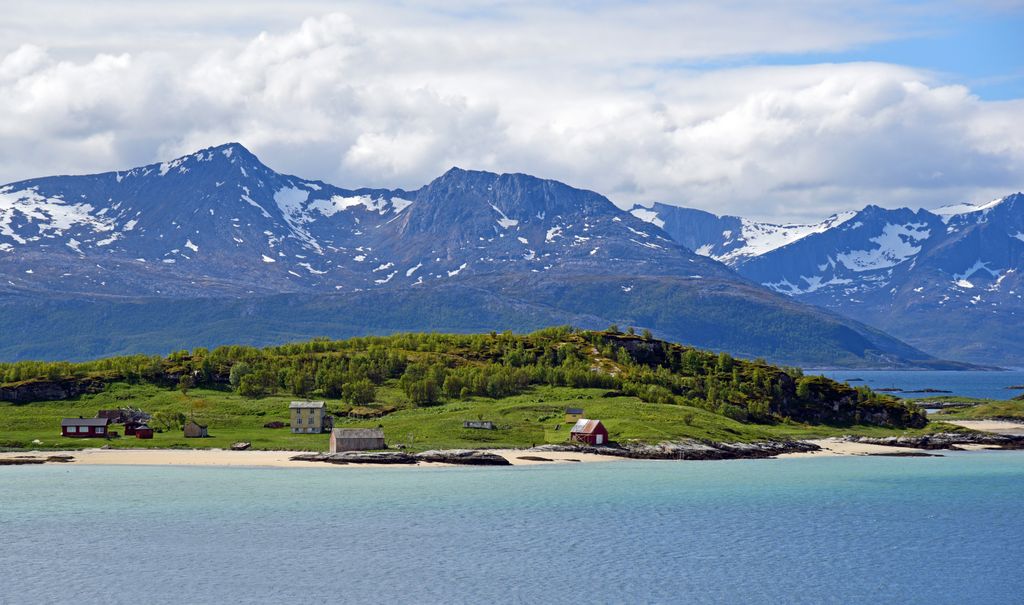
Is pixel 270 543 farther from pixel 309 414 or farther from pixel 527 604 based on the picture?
pixel 309 414

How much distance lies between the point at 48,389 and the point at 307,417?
154ft

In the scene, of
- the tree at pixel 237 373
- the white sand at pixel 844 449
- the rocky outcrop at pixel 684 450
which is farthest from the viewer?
the tree at pixel 237 373

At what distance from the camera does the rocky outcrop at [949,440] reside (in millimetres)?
169500

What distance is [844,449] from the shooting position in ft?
529

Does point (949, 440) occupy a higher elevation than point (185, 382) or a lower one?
lower

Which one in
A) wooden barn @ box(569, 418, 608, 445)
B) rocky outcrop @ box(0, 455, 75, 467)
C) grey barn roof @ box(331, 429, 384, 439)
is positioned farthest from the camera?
wooden barn @ box(569, 418, 608, 445)

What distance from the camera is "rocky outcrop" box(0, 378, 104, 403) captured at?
170 m

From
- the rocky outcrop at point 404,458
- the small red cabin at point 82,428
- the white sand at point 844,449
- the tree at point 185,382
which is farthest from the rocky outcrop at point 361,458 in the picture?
the tree at point 185,382

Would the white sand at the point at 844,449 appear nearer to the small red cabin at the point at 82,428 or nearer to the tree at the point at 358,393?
the tree at the point at 358,393

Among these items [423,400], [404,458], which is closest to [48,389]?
[423,400]

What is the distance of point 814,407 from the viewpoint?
19400cm

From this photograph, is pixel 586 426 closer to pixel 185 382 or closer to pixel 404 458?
pixel 404 458

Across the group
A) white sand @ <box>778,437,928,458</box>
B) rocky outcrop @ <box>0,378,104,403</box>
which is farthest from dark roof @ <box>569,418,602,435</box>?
rocky outcrop @ <box>0,378,104,403</box>

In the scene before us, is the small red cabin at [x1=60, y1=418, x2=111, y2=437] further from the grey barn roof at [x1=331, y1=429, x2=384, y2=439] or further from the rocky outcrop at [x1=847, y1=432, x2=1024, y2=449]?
the rocky outcrop at [x1=847, y1=432, x2=1024, y2=449]
